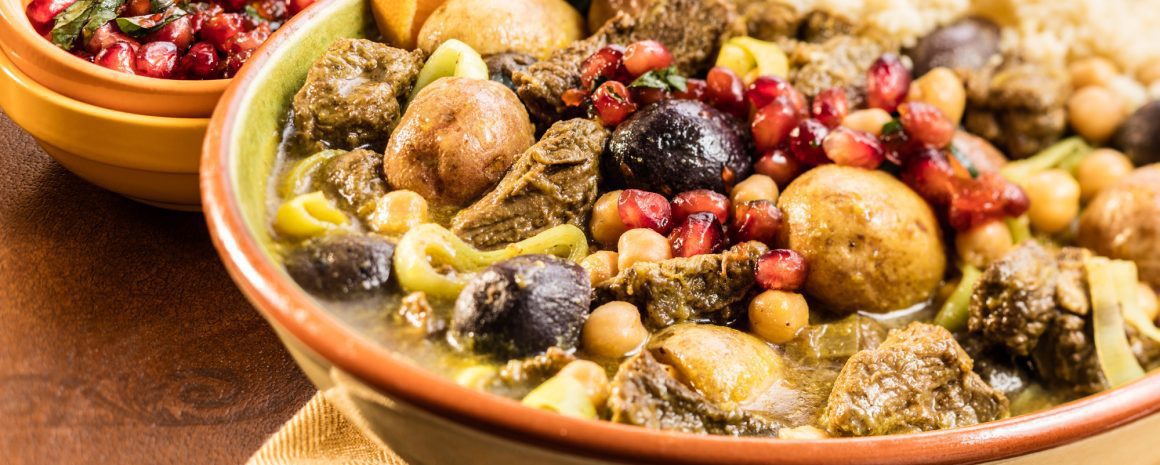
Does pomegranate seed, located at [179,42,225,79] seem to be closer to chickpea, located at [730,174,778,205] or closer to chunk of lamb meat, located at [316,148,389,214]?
chunk of lamb meat, located at [316,148,389,214]

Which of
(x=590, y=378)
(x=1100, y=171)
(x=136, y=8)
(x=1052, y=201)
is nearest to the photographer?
(x=590, y=378)

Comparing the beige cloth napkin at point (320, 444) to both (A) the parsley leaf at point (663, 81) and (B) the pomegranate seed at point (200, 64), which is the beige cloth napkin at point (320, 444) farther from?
(A) the parsley leaf at point (663, 81)

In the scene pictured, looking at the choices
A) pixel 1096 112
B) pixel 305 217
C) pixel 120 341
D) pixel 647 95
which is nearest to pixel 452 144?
pixel 305 217

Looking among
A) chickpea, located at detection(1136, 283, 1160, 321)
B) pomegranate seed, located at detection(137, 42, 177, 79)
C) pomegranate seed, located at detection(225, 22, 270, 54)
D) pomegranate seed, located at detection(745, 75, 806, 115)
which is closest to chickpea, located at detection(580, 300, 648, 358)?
pomegranate seed, located at detection(745, 75, 806, 115)

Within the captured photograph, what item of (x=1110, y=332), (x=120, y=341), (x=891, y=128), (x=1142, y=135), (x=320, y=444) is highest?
(x=891, y=128)

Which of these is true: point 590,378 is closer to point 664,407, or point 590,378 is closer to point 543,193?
point 664,407

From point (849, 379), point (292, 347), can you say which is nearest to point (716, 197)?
point (849, 379)
